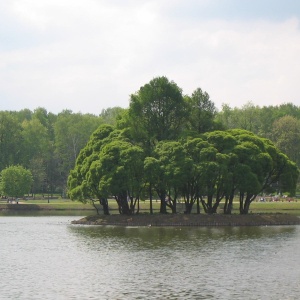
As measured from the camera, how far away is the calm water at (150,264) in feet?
136

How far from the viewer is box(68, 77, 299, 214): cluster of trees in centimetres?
9694

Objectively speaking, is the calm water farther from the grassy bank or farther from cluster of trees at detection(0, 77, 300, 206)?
the grassy bank

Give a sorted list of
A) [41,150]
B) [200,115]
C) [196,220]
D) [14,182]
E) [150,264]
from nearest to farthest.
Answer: [150,264]
[196,220]
[200,115]
[14,182]
[41,150]

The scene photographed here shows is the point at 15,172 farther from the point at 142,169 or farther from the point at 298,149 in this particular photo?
the point at 298,149

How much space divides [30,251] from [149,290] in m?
23.3

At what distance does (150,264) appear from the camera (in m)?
52.7

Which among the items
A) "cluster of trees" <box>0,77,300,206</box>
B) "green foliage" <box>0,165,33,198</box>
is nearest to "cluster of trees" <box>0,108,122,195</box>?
"cluster of trees" <box>0,77,300,206</box>

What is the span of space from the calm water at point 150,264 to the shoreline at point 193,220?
36.1 ft

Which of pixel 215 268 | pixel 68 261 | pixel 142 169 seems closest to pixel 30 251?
pixel 68 261

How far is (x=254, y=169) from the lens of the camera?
9969 centimetres

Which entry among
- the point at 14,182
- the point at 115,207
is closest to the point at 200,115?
the point at 115,207

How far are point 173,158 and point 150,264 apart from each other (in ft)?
150

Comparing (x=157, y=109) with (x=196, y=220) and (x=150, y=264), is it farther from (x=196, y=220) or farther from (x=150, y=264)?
(x=150, y=264)

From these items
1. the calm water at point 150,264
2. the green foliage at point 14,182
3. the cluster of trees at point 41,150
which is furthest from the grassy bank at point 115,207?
the calm water at point 150,264
